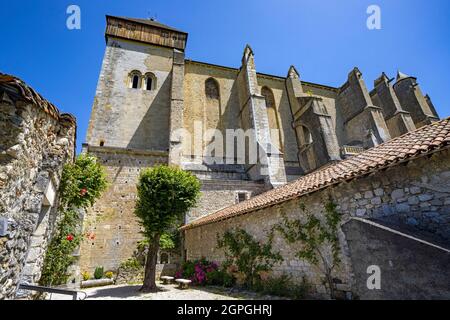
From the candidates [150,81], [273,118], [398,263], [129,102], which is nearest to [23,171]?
[398,263]

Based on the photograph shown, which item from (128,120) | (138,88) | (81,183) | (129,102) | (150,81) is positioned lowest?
(81,183)

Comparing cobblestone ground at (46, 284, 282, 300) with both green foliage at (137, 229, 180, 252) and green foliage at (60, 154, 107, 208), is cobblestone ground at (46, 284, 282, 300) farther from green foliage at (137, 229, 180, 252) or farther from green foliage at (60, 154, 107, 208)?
green foliage at (137, 229, 180, 252)

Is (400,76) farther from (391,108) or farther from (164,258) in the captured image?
(164,258)

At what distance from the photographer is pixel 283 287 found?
6496mm

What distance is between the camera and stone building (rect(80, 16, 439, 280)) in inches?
515

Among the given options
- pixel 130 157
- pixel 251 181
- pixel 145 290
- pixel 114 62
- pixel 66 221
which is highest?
pixel 114 62

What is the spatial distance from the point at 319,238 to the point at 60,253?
6154 mm

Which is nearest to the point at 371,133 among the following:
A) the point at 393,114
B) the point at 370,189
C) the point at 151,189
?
the point at 393,114

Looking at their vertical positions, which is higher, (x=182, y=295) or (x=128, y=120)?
(x=128, y=120)

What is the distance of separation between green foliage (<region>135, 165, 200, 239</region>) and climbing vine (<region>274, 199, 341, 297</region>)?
4.89 m

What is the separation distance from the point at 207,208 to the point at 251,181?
11.0 feet

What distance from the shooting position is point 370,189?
481cm

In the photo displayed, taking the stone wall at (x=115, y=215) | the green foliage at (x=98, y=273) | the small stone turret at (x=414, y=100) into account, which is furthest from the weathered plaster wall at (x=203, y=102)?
the small stone turret at (x=414, y=100)
